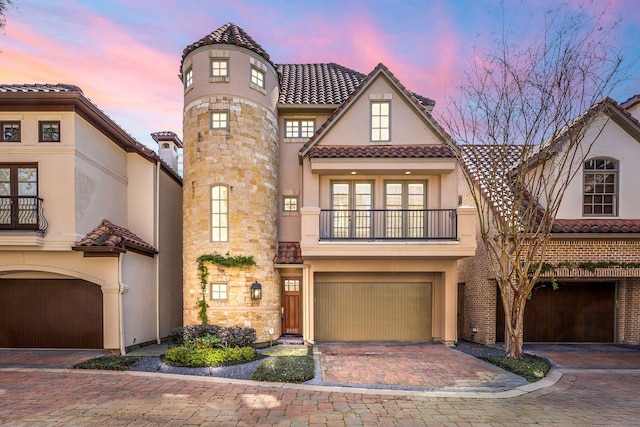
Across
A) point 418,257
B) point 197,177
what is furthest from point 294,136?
point 418,257

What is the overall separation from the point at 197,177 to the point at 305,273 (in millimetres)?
5046

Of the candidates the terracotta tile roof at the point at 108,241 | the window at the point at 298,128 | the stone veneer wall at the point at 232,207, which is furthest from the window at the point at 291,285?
the window at the point at 298,128

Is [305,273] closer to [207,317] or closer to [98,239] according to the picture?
[207,317]

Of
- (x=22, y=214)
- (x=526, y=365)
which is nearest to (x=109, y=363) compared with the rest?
(x=22, y=214)

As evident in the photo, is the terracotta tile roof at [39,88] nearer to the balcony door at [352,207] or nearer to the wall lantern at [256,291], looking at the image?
the wall lantern at [256,291]

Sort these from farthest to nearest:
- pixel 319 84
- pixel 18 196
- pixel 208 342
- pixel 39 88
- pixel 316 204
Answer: pixel 319 84
pixel 316 204
pixel 39 88
pixel 208 342
pixel 18 196

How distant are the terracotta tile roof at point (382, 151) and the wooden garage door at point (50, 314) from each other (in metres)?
8.77

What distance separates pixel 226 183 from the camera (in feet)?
37.7

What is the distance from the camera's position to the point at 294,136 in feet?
43.9

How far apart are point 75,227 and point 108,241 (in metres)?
1.02

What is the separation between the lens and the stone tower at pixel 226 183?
1143cm

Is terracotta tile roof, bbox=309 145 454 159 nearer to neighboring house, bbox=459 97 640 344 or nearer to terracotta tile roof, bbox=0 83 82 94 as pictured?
neighboring house, bbox=459 97 640 344

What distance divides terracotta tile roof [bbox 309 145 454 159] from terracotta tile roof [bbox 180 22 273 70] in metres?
4.05

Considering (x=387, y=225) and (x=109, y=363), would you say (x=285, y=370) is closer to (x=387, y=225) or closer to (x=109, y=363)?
Result: (x=109, y=363)
